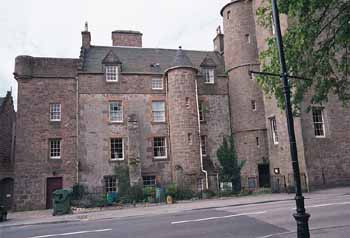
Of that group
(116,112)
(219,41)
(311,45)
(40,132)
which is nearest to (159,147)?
(116,112)

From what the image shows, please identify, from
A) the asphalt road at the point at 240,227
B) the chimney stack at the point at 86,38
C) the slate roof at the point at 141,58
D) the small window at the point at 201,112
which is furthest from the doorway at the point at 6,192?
the small window at the point at 201,112

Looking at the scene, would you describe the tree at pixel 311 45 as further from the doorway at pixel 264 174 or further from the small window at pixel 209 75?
the small window at pixel 209 75

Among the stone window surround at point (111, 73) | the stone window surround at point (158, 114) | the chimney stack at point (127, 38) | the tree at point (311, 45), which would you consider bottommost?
the tree at point (311, 45)

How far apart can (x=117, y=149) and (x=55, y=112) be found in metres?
6.27

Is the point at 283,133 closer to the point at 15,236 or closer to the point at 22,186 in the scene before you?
the point at 15,236

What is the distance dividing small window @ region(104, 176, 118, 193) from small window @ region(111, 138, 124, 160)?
1.68 meters

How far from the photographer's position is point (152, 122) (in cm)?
2708

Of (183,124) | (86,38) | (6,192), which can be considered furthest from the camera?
(86,38)

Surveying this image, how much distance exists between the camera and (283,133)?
23797 millimetres

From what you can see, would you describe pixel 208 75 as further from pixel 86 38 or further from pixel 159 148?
pixel 86 38

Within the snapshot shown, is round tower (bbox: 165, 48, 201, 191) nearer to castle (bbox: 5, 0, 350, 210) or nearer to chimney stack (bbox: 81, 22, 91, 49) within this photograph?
castle (bbox: 5, 0, 350, 210)

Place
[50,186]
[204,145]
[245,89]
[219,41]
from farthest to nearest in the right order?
[219,41] < [245,89] < [204,145] < [50,186]

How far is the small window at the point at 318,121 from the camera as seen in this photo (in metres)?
22.8

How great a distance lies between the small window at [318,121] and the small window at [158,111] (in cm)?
1247
